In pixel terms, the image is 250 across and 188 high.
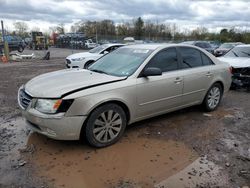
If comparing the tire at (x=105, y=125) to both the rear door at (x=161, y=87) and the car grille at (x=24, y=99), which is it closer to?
the rear door at (x=161, y=87)

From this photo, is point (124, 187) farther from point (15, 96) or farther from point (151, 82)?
point (15, 96)

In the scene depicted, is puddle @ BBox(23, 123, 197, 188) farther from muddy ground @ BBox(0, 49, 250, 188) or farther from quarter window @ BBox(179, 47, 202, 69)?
quarter window @ BBox(179, 47, 202, 69)

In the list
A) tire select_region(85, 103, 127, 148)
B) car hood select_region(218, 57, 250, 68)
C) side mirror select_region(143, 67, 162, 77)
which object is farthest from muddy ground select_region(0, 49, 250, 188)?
car hood select_region(218, 57, 250, 68)

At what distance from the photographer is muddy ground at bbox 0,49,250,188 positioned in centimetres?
332

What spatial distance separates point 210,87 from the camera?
5.87m

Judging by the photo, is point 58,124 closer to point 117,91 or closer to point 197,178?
point 117,91

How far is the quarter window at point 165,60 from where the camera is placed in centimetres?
486

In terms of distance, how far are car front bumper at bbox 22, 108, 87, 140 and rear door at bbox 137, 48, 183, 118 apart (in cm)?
119

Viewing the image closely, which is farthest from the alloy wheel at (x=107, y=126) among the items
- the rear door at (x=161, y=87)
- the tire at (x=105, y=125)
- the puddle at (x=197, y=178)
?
the puddle at (x=197, y=178)

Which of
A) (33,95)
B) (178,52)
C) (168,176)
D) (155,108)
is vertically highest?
(178,52)

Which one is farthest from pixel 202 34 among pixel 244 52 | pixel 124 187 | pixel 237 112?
pixel 124 187

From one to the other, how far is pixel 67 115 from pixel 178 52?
2.72 meters

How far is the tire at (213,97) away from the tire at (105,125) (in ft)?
8.02

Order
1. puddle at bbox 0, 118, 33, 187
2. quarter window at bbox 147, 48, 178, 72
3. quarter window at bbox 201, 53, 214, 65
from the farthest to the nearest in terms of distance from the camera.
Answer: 1. quarter window at bbox 201, 53, 214, 65
2. quarter window at bbox 147, 48, 178, 72
3. puddle at bbox 0, 118, 33, 187
